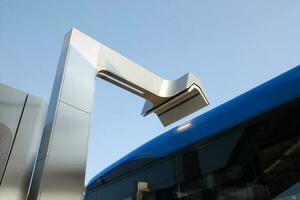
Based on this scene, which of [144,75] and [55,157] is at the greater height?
[144,75]

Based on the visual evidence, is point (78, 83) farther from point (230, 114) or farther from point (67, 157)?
point (230, 114)

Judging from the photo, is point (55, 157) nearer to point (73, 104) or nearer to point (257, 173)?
point (73, 104)

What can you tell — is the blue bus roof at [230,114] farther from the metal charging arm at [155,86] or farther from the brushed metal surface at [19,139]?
the brushed metal surface at [19,139]

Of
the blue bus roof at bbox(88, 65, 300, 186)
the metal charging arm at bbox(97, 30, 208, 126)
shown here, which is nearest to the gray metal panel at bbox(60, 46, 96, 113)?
the metal charging arm at bbox(97, 30, 208, 126)

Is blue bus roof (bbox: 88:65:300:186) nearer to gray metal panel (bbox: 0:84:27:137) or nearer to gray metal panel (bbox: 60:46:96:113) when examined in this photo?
gray metal panel (bbox: 60:46:96:113)

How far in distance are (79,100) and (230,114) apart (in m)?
1.94

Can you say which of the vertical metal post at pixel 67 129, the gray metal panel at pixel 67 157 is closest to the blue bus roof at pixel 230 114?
the vertical metal post at pixel 67 129

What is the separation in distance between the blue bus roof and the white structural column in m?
0.59

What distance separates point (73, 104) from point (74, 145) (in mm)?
265

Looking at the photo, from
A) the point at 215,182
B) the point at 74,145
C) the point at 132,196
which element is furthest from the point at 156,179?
the point at 74,145

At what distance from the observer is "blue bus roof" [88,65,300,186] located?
9.87 feet

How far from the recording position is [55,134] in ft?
5.83

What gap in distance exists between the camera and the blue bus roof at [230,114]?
3.01m

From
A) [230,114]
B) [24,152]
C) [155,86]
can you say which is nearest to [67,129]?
[24,152]
